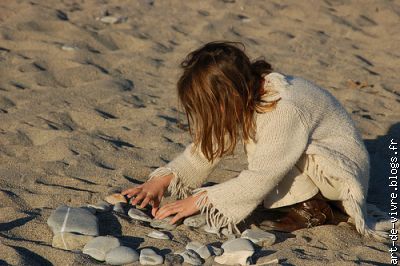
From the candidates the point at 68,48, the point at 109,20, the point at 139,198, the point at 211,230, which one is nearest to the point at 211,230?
the point at 211,230

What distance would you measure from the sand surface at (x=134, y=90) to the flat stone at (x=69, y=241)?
0.18 feet

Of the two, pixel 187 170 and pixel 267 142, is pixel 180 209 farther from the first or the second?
pixel 267 142

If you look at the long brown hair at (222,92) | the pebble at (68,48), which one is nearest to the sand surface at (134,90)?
the pebble at (68,48)

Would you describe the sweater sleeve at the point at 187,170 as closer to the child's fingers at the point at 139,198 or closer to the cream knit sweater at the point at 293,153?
the child's fingers at the point at 139,198

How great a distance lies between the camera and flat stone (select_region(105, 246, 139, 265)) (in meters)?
2.78

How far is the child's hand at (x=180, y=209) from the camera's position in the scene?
124 inches

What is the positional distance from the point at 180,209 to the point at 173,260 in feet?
1.29

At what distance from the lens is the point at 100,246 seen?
9.39ft

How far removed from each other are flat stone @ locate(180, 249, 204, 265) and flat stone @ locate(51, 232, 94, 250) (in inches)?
16.8

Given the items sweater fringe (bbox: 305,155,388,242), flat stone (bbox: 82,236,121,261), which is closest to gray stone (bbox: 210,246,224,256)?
flat stone (bbox: 82,236,121,261)

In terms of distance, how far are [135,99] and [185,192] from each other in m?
1.74

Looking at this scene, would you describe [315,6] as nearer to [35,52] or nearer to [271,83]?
[35,52]

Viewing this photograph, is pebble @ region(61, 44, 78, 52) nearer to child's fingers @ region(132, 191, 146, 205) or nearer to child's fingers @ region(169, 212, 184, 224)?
child's fingers @ region(132, 191, 146, 205)

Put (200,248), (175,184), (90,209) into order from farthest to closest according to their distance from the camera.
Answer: (175,184) → (90,209) → (200,248)
